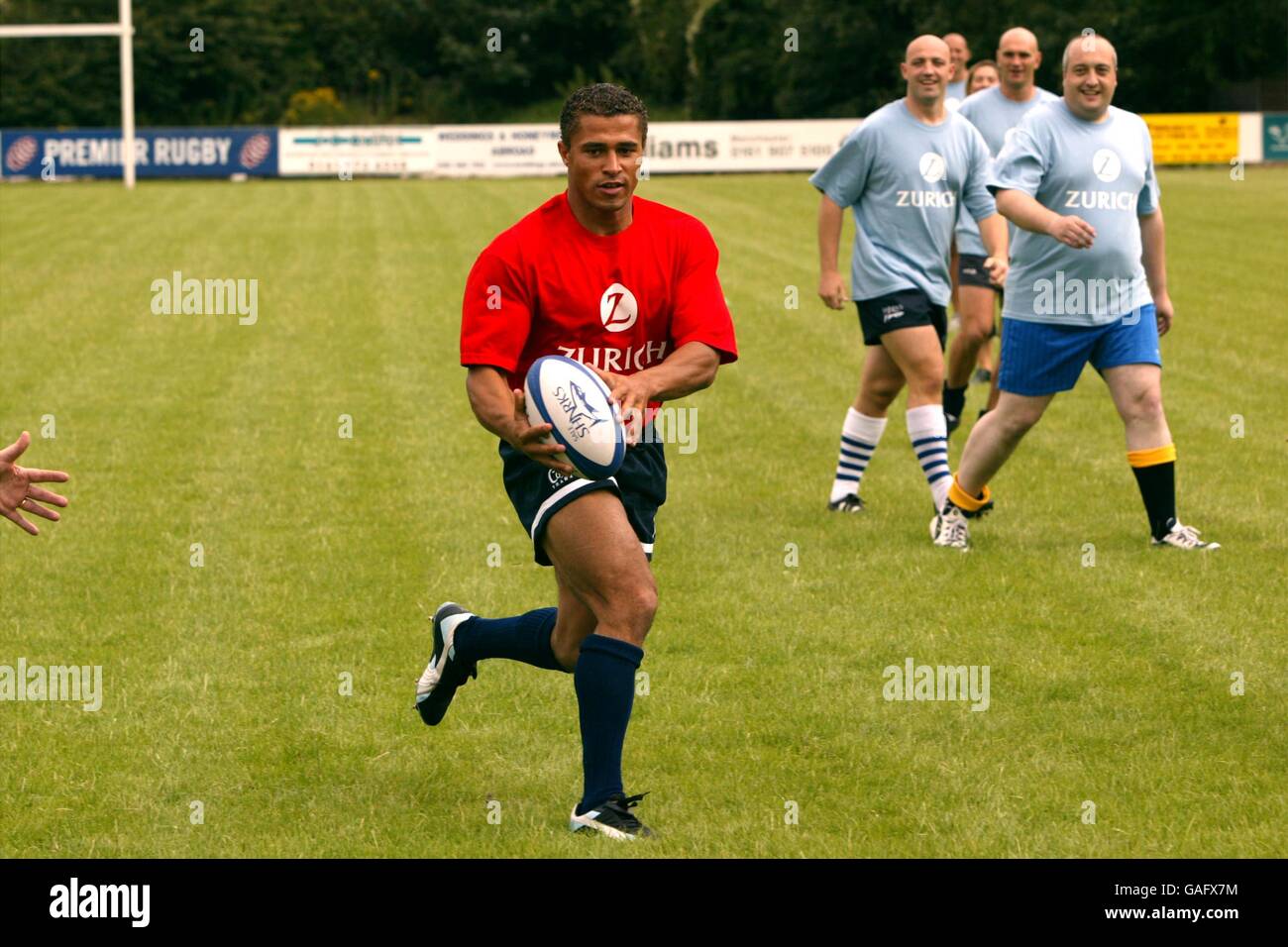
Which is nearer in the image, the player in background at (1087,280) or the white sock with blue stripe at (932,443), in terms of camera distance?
the player in background at (1087,280)

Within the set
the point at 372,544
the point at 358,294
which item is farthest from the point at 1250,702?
the point at 358,294

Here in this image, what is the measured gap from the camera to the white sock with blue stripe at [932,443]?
949 centimetres

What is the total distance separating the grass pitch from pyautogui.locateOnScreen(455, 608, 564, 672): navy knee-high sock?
319 millimetres

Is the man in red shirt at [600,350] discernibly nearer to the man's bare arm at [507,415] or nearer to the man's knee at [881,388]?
the man's bare arm at [507,415]

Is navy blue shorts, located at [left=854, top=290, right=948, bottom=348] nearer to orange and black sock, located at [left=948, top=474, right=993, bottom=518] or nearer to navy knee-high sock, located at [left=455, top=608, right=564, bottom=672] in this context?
orange and black sock, located at [left=948, top=474, right=993, bottom=518]

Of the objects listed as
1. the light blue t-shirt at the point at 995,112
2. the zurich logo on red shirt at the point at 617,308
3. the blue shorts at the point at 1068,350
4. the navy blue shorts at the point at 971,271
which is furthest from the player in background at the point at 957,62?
the zurich logo on red shirt at the point at 617,308

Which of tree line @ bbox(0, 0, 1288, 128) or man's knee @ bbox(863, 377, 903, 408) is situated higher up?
tree line @ bbox(0, 0, 1288, 128)

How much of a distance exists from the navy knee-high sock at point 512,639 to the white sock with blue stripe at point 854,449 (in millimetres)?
4160

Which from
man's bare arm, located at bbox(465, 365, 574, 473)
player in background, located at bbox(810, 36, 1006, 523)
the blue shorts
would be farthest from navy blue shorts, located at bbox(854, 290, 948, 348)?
man's bare arm, located at bbox(465, 365, 574, 473)

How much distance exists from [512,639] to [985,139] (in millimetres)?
6599

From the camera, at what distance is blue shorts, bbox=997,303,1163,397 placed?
8.75 meters

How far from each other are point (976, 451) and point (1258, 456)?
2.85 m

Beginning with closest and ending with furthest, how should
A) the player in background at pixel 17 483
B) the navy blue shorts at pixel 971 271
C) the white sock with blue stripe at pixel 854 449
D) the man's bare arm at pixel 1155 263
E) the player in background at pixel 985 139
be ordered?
the player in background at pixel 17 483
the man's bare arm at pixel 1155 263
the white sock with blue stripe at pixel 854 449
the player in background at pixel 985 139
the navy blue shorts at pixel 971 271

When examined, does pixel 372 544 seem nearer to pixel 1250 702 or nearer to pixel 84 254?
pixel 1250 702
